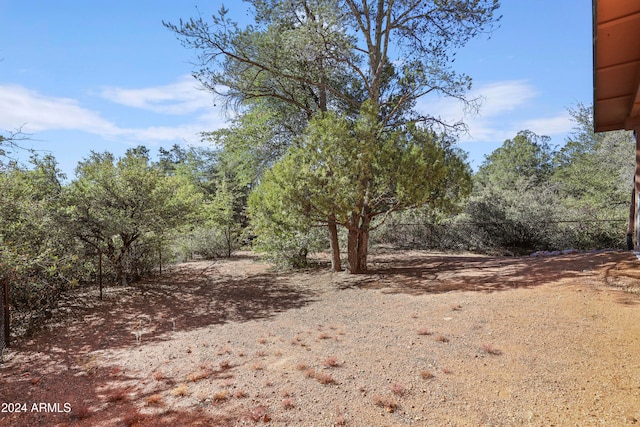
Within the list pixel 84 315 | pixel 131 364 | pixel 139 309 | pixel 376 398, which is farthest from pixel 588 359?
pixel 84 315

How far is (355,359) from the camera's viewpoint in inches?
145

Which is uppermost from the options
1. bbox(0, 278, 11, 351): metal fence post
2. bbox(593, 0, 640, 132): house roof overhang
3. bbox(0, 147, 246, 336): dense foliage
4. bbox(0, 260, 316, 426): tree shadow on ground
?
bbox(593, 0, 640, 132): house roof overhang

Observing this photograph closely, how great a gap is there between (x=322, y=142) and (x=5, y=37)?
5.51 meters

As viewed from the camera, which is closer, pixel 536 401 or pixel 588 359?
pixel 536 401

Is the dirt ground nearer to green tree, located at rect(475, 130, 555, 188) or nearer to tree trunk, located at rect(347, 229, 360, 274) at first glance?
tree trunk, located at rect(347, 229, 360, 274)

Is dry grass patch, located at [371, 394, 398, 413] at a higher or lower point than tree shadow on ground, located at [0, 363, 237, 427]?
higher

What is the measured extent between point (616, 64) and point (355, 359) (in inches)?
225

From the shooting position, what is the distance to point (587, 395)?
265 centimetres

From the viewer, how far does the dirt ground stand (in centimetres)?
268

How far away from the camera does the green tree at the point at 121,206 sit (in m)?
7.36

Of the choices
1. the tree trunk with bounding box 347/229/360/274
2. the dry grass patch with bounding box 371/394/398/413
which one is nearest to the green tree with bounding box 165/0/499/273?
the tree trunk with bounding box 347/229/360/274

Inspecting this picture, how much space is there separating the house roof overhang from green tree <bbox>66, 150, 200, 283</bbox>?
8818 millimetres

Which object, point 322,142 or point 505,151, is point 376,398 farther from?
point 505,151

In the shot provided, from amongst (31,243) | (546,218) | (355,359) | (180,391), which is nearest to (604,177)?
(546,218)
